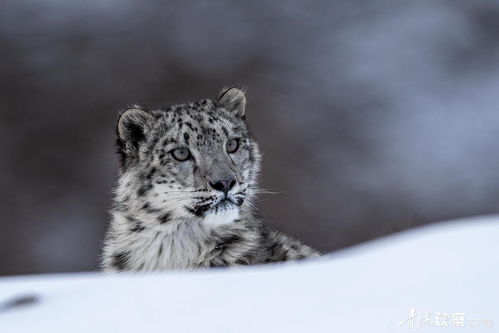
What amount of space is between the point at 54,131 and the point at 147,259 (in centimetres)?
1227

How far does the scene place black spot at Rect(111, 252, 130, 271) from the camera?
19.8 ft

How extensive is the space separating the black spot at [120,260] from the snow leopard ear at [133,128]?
23.6 inches

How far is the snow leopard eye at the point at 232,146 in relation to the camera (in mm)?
6106

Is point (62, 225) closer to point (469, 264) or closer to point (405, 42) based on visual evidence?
point (405, 42)

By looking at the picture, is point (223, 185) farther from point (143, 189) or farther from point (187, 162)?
point (143, 189)

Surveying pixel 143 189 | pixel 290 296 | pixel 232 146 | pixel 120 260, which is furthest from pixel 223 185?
pixel 290 296

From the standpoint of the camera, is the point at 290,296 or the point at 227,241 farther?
the point at 227,241

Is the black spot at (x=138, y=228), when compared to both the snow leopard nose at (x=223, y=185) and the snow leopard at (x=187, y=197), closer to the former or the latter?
the snow leopard at (x=187, y=197)

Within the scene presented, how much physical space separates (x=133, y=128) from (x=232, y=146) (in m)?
0.67

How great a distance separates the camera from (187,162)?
19.6ft

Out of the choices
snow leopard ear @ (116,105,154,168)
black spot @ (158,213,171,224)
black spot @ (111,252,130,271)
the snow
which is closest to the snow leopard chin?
black spot @ (158,213,171,224)

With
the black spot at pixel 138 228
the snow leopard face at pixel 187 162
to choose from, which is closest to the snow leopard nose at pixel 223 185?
the snow leopard face at pixel 187 162

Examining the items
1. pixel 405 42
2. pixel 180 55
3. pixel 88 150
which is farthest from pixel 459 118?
pixel 88 150

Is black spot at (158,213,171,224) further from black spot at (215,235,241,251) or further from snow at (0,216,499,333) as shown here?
snow at (0,216,499,333)
